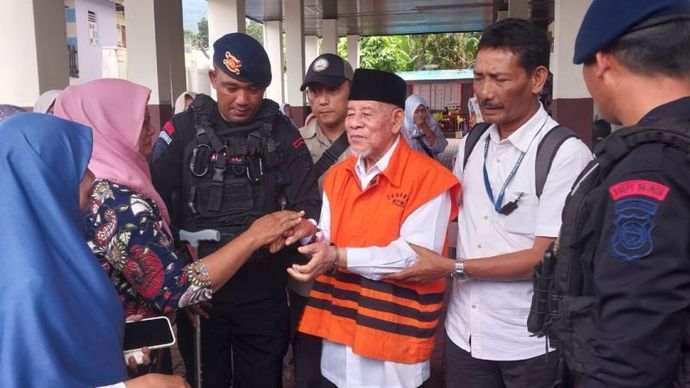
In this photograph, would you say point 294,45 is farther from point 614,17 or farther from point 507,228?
point 614,17

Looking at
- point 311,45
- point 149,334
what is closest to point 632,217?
point 149,334

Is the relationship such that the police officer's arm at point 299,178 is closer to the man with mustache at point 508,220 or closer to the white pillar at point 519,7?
the man with mustache at point 508,220

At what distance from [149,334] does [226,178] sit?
3.26 ft

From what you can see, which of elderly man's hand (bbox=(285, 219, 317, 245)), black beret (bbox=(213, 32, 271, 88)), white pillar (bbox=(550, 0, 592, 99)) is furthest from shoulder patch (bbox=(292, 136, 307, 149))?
white pillar (bbox=(550, 0, 592, 99))

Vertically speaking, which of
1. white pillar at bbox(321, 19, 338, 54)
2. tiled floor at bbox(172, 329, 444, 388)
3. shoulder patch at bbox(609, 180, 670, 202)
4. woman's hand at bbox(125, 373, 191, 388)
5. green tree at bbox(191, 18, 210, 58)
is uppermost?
green tree at bbox(191, 18, 210, 58)

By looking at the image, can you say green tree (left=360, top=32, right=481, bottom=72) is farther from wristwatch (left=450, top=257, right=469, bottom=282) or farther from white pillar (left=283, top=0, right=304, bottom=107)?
wristwatch (left=450, top=257, right=469, bottom=282)

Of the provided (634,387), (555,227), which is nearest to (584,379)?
(634,387)

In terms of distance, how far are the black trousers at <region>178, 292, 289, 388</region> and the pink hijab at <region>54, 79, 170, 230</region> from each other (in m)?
0.66

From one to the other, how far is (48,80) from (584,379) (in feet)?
18.6

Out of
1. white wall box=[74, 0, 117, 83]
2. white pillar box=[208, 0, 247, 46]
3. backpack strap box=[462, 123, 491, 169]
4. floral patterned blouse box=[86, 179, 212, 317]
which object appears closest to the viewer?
floral patterned blouse box=[86, 179, 212, 317]

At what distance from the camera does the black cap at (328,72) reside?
2855mm

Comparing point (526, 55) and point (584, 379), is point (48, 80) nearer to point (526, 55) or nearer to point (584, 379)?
point (526, 55)

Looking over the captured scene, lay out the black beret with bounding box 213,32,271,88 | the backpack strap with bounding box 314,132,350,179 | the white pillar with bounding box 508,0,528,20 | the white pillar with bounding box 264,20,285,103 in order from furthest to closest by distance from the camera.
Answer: the white pillar with bounding box 264,20,285,103, the white pillar with bounding box 508,0,528,20, the backpack strap with bounding box 314,132,350,179, the black beret with bounding box 213,32,271,88

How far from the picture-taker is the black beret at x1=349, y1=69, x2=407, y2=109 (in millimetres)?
2098
